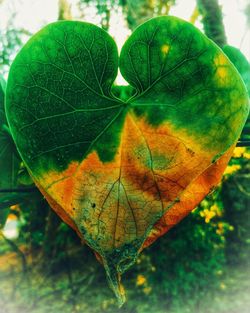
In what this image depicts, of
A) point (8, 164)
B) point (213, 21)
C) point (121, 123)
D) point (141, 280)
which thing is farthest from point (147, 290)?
point (121, 123)

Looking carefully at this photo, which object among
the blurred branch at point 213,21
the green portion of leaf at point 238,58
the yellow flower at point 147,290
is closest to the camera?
the green portion of leaf at point 238,58

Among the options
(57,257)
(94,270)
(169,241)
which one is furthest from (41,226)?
(169,241)

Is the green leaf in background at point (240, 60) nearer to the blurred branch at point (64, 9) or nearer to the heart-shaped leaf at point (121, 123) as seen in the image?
the heart-shaped leaf at point (121, 123)

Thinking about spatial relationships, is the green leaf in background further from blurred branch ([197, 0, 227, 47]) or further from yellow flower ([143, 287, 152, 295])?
yellow flower ([143, 287, 152, 295])

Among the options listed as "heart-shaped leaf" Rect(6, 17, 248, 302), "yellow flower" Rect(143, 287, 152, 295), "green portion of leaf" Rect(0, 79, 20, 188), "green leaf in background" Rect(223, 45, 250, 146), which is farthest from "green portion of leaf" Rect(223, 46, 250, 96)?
"yellow flower" Rect(143, 287, 152, 295)

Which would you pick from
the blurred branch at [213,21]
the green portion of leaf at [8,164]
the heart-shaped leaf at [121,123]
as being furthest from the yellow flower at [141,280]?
the heart-shaped leaf at [121,123]

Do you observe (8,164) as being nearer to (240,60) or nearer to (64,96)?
(64,96)
